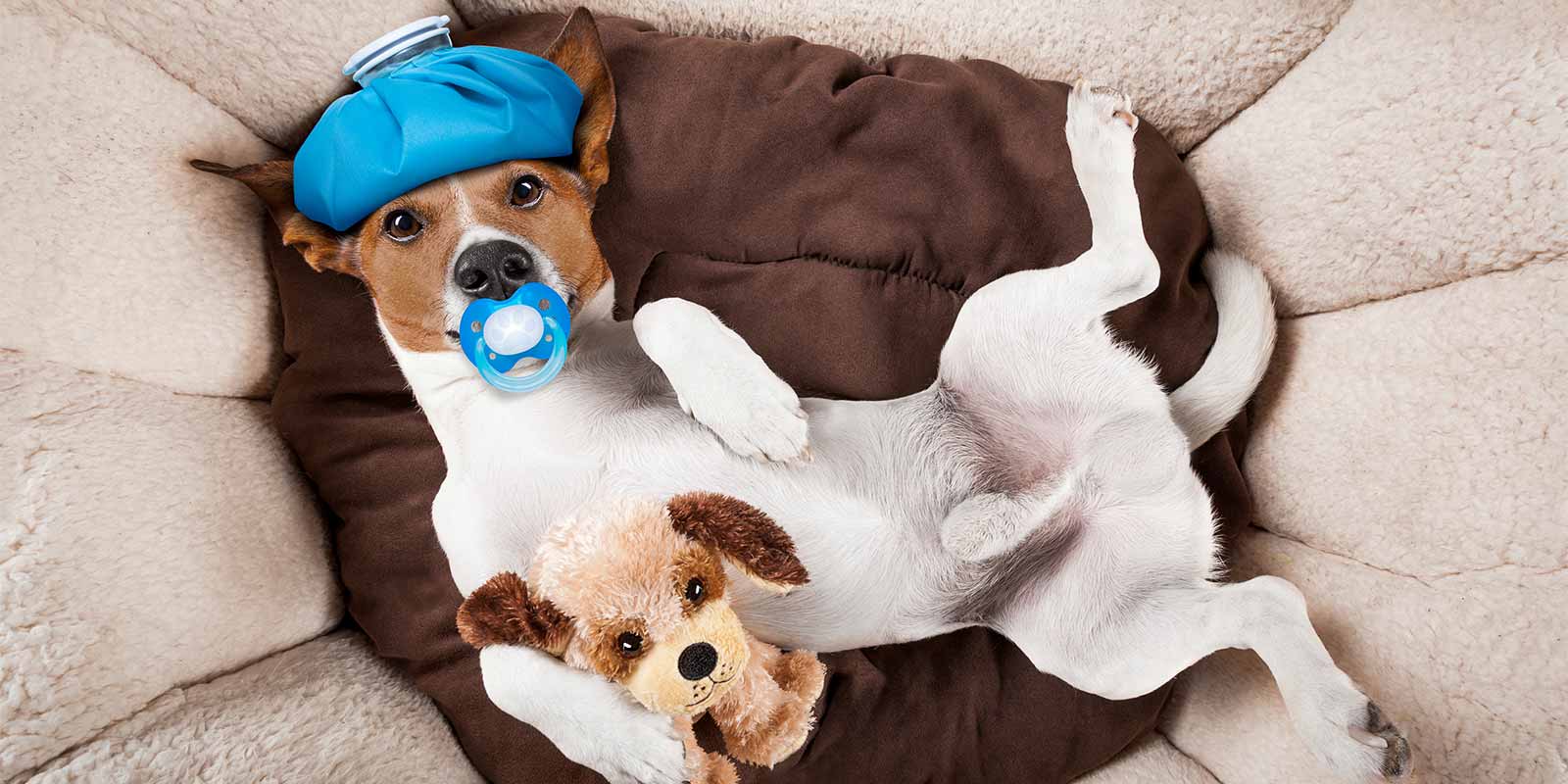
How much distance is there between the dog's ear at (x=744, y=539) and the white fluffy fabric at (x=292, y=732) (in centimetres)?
89

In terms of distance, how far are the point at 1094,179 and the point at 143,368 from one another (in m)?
1.80

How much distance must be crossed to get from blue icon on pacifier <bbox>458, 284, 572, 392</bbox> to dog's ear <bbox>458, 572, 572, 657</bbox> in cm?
37

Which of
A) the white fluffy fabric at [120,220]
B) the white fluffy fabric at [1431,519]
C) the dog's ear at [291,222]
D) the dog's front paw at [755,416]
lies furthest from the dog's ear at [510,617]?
the white fluffy fabric at [1431,519]

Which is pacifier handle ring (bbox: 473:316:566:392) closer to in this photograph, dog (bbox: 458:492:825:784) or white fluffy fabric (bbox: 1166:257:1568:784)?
dog (bbox: 458:492:825:784)

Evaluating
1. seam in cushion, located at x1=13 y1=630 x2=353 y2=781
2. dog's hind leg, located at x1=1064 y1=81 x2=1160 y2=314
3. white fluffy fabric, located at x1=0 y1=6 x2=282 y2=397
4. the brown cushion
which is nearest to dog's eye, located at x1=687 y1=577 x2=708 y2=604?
the brown cushion

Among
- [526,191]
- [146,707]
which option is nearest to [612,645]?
[526,191]

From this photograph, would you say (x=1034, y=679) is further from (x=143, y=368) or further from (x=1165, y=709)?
(x=143, y=368)

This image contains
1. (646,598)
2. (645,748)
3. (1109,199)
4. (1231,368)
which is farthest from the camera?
(1231,368)

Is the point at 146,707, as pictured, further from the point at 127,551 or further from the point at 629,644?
the point at 629,644

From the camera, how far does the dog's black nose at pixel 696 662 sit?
3.84 ft

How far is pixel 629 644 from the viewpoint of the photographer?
1184 millimetres

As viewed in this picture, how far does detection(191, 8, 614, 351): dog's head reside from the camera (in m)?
1.45

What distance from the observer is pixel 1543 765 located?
1.42 meters

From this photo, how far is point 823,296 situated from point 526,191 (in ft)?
1.98
